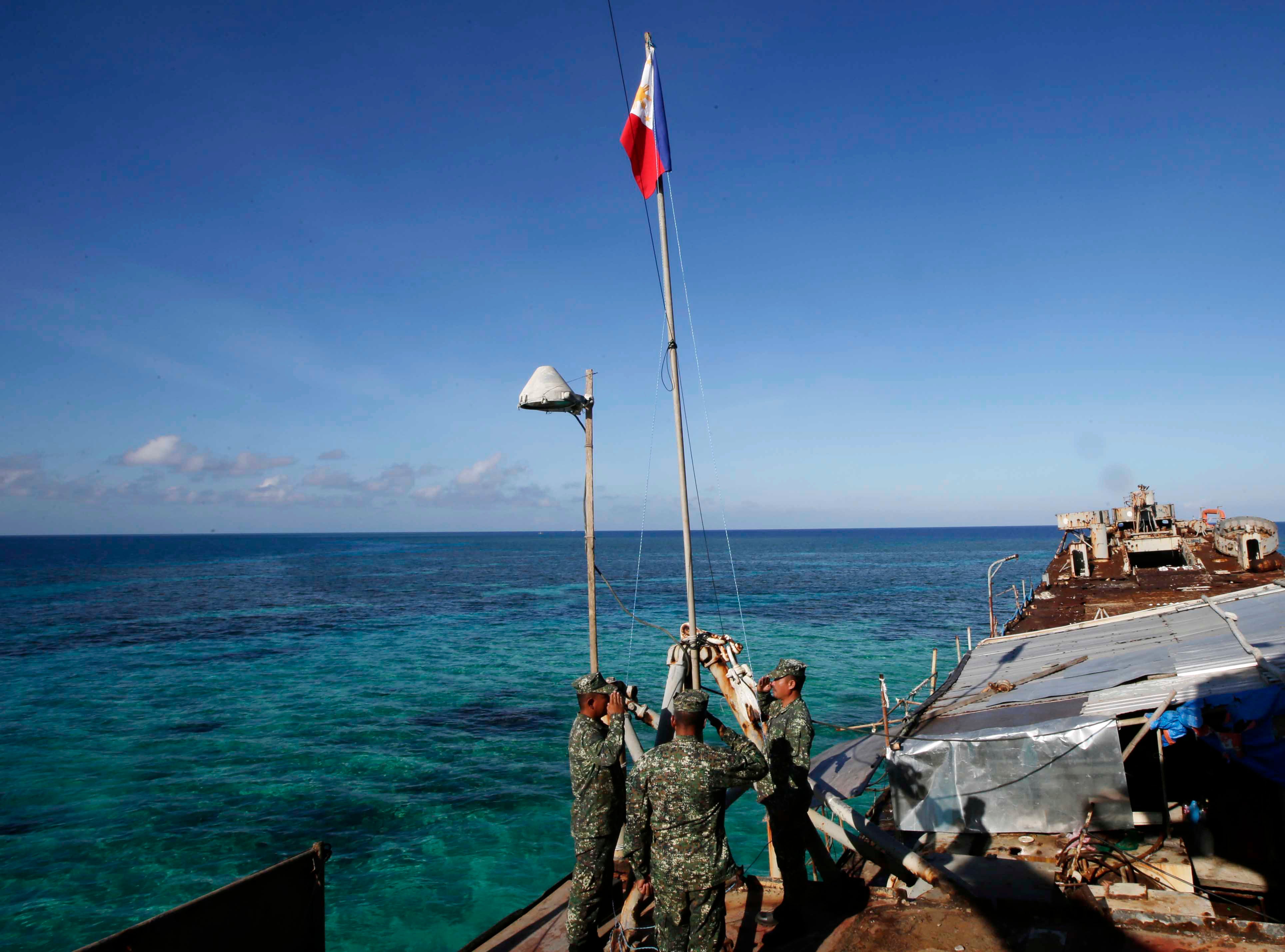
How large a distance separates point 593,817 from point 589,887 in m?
0.57

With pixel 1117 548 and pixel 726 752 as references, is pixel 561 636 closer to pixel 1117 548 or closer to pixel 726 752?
pixel 1117 548

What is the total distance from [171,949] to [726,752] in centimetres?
371

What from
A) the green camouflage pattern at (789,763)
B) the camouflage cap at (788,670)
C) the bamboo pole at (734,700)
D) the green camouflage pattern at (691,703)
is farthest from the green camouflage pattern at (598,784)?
the bamboo pole at (734,700)

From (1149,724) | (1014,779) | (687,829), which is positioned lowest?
(1014,779)

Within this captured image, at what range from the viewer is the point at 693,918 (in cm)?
532

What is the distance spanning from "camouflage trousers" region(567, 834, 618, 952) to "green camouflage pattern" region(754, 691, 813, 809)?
146 cm

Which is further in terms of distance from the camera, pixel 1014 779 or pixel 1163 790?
pixel 1163 790

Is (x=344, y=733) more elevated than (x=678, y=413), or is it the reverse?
(x=678, y=413)

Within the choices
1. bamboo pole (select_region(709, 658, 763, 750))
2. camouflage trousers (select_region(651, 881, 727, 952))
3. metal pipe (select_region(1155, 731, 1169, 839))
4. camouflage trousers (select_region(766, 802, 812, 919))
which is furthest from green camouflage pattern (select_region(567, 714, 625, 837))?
metal pipe (select_region(1155, 731, 1169, 839))

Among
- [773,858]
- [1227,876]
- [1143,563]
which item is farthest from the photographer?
[1143,563]

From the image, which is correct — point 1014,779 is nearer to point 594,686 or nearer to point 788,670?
point 788,670

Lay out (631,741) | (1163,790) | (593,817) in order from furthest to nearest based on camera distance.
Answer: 1. (1163,790)
2. (631,741)
3. (593,817)

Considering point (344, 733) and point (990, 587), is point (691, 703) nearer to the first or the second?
point (990, 587)

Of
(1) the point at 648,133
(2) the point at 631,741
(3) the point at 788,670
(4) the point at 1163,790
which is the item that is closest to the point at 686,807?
(2) the point at 631,741
